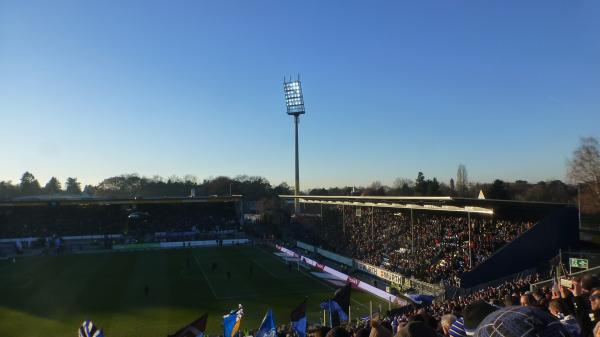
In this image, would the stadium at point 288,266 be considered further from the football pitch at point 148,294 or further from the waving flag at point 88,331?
the waving flag at point 88,331

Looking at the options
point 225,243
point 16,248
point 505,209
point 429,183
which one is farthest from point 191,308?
point 429,183

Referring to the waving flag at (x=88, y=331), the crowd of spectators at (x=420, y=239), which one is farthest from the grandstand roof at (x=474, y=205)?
the waving flag at (x=88, y=331)

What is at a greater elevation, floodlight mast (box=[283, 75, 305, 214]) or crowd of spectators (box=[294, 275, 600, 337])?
floodlight mast (box=[283, 75, 305, 214])

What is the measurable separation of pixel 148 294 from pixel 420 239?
20800 mm

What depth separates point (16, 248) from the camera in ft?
155

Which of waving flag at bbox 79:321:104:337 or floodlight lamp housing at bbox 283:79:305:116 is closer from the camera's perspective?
waving flag at bbox 79:321:104:337

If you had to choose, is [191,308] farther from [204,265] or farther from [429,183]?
[429,183]

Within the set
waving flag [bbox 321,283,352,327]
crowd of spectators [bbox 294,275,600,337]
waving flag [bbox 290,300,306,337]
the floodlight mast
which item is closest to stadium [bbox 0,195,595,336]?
waving flag [bbox 321,283,352,327]

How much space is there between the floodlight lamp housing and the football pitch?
38808 millimetres

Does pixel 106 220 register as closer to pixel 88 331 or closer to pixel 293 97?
pixel 293 97

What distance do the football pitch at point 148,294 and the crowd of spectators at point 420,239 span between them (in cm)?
517

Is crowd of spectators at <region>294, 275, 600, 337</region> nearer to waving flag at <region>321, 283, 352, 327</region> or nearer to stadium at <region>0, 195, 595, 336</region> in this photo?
waving flag at <region>321, 283, 352, 327</region>

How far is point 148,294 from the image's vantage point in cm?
2798

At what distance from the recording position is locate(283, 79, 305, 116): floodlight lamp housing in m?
76.6
